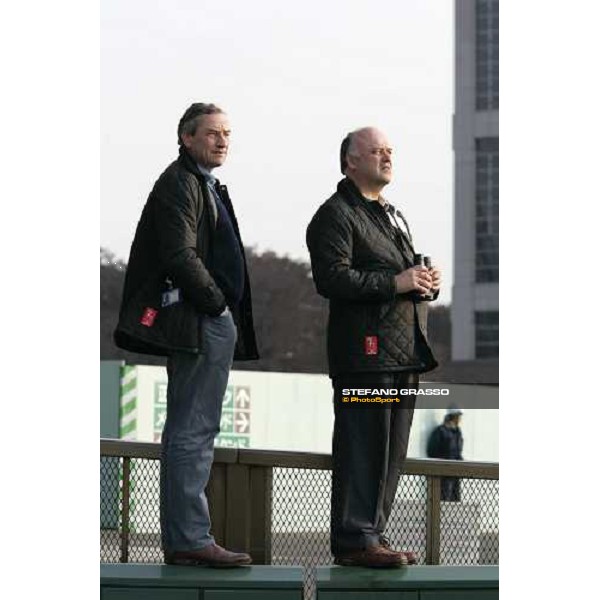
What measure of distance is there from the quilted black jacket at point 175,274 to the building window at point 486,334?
77 centimetres

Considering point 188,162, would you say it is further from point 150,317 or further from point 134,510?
point 134,510

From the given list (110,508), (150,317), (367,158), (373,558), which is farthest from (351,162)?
(110,508)

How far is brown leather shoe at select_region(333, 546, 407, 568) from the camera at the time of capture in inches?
244

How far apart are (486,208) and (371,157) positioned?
0.44 m

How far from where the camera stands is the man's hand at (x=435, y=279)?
6.30m

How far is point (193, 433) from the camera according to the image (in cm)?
614

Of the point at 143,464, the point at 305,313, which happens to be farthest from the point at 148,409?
the point at 305,313

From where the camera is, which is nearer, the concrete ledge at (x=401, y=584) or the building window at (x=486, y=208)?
the concrete ledge at (x=401, y=584)

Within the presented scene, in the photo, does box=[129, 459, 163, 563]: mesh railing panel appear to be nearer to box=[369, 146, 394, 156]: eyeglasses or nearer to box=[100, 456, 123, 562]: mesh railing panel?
box=[100, 456, 123, 562]: mesh railing panel

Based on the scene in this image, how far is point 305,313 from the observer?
6.30m

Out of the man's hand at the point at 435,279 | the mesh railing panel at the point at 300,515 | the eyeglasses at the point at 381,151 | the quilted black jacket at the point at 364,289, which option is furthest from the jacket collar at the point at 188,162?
the mesh railing panel at the point at 300,515

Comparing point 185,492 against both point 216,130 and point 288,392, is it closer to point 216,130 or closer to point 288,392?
point 288,392

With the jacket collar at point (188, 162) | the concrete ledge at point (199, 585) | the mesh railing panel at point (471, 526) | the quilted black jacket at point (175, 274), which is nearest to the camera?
the concrete ledge at point (199, 585)

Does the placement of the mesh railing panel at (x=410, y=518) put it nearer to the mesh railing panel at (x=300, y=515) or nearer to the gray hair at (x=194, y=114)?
the mesh railing panel at (x=300, y=515)
